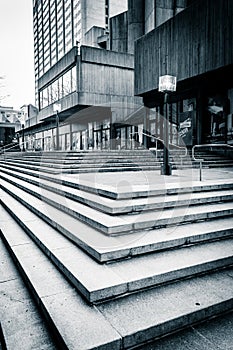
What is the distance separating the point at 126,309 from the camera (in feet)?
8.88

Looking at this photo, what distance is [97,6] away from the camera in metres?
55.2

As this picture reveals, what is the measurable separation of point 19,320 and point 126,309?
109 centimetres

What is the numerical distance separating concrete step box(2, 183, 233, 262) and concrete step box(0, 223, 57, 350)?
0.90 m

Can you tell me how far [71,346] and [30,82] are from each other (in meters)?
131

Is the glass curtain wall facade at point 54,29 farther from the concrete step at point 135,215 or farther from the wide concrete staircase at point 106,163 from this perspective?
the concrete step at point 135,215

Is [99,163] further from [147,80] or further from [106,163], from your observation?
[147,80]

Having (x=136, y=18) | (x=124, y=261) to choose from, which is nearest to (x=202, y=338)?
(x=124, y=261)

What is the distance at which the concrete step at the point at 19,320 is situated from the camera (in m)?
2.41

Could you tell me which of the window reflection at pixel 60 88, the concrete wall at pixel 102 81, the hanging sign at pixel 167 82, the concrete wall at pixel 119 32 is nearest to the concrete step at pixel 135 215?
the hanging sign at pixel 167 82

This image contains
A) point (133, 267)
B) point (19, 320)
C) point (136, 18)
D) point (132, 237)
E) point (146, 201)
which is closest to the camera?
point (19, 320)

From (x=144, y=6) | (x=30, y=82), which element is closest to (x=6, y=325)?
(x=144, y=6)

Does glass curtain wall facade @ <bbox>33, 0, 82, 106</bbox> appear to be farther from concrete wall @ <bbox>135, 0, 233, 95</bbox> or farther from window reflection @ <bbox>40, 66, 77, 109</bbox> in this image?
concrete wall @ <bbox>135, 0, 233, 95</bbox>

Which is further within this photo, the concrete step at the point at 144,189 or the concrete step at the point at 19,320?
the concrete step at the point at 144,189

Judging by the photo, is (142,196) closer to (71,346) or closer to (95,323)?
(95,323)
